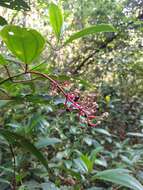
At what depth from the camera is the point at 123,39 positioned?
3.67 meters

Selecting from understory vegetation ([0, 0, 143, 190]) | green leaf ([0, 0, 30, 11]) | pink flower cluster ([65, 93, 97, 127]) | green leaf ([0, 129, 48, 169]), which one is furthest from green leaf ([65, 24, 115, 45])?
green leaf ([0, 0, 30, 11])

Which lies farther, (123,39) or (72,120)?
(123,39)

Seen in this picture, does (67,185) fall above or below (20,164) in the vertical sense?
below

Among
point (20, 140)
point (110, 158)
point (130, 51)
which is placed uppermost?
point (130, 51)

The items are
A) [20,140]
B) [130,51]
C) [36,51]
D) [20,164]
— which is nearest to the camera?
[36,51]

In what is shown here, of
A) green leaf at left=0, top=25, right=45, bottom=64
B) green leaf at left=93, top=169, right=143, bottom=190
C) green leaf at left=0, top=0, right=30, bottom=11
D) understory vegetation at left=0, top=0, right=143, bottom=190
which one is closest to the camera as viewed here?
green leaf at left=0, top=25, right=45, bottom=64

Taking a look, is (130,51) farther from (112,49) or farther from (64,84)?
(64,84)

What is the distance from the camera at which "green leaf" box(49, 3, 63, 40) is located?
692mm

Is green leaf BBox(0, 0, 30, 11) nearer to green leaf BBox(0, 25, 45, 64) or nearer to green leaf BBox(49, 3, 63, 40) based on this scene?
green leaf BBox(49, 3, 63, 40)

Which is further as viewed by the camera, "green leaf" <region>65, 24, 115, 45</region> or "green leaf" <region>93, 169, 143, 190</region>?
"green leaf" <region>93, 169, 143, 190</region>

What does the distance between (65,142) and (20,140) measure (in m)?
1.12

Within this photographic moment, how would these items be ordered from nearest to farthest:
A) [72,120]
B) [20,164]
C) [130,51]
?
[20,164] → [72,120] → [130,51]

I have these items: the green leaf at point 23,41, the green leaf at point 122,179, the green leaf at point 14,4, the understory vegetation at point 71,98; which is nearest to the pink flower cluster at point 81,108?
the understory vegetation at point 71,98

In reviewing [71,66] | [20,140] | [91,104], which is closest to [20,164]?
[20,140]
